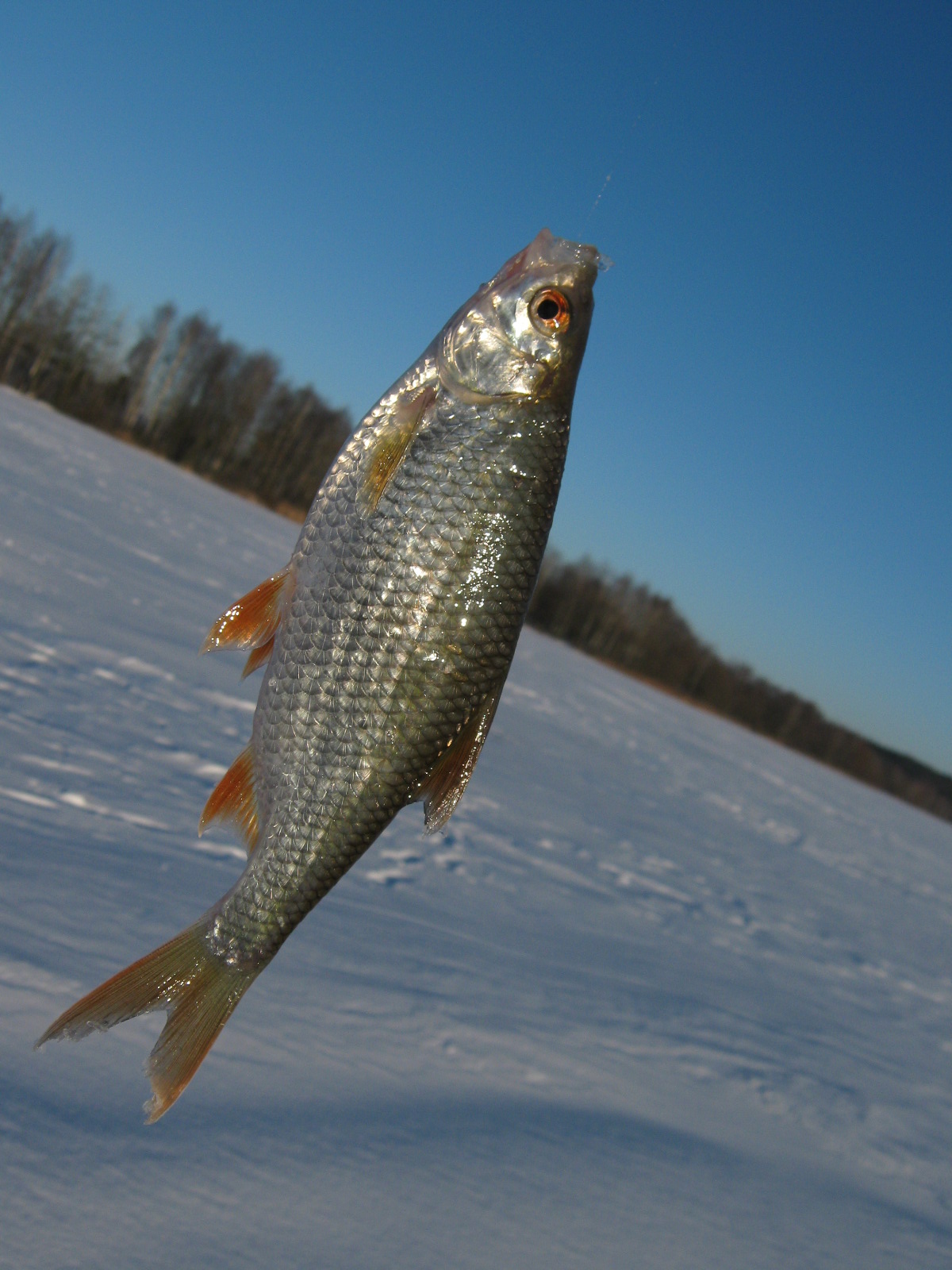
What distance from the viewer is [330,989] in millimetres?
3330

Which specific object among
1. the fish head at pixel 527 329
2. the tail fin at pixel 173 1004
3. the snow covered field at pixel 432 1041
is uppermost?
the fish head at pixel 527 329

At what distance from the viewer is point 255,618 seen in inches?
64.6

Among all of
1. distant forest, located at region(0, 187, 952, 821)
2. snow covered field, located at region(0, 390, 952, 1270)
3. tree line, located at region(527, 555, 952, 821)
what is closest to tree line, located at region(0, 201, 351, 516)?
distant forest, located at region(0, 187, 952, 821)

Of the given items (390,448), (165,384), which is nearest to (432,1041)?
(390,448)

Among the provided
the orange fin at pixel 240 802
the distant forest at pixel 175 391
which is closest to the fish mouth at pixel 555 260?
the orange fin at pixel 240 802

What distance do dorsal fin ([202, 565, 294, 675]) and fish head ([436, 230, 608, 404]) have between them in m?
0.45

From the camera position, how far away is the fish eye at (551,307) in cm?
177

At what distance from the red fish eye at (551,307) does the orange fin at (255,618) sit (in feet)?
2.17

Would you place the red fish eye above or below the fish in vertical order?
above

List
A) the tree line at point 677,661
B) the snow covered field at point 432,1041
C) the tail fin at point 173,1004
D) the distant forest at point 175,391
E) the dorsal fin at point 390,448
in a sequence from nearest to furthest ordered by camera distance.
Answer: the tail fin at point 173,1004, the dorsal fin at point 390,448, the snow covered field at point 432,1041, the distant forest at point 175,391, the tree line at point 677,661

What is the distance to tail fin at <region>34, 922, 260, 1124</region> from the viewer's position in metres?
1.44

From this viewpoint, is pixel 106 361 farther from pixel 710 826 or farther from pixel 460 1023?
pixel 460 1023

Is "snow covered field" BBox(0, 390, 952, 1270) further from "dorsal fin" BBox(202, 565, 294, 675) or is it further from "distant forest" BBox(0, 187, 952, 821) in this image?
"distant forest" BBox(0, 187, 952, 821)

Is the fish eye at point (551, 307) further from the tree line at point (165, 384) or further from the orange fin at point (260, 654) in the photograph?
the tree line at point (165, 384)
